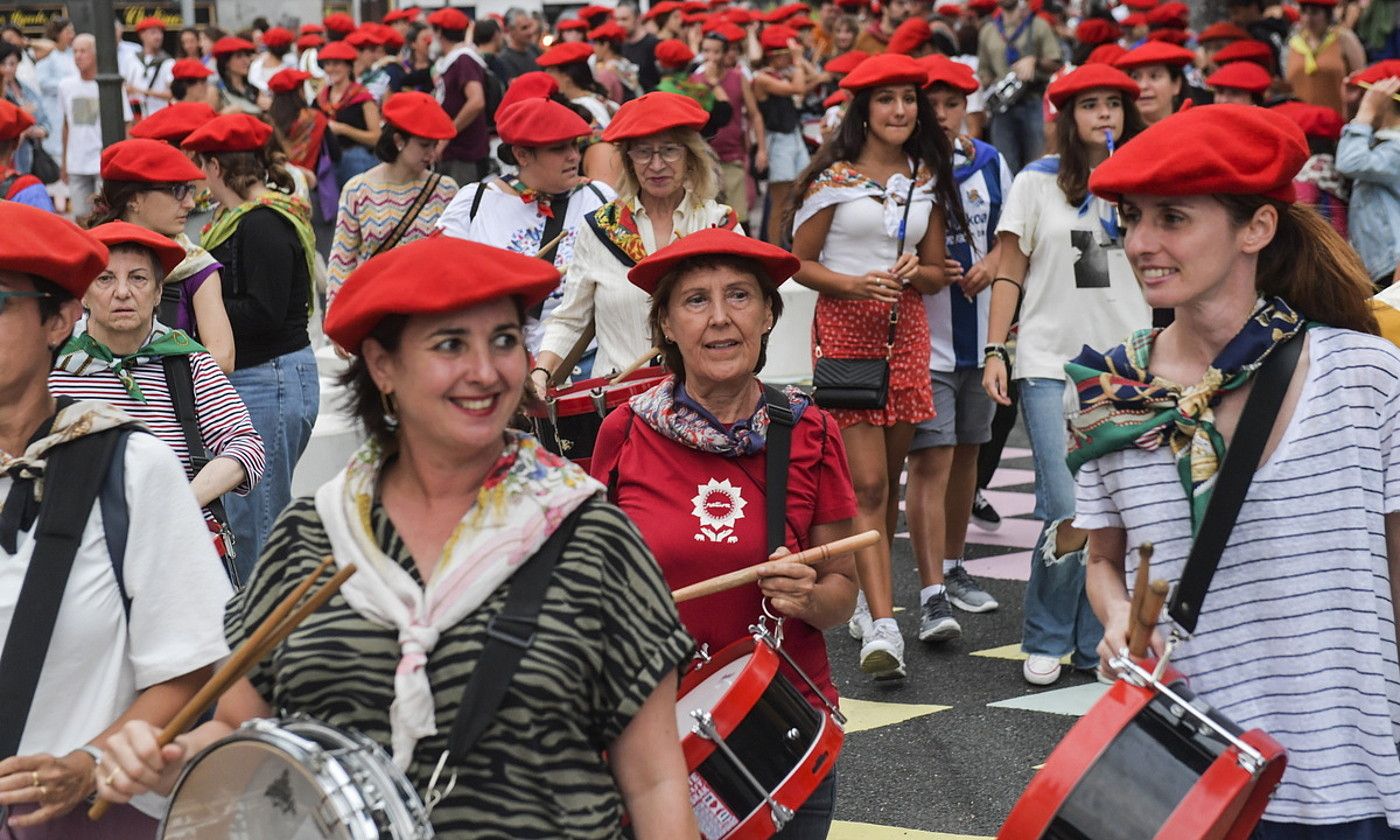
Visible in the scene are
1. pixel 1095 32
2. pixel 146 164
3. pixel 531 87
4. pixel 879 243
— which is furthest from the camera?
pixel 1095 32

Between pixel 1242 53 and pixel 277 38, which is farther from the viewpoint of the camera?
pixel 277 38

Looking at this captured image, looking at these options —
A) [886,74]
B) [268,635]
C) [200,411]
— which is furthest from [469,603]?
[886,74]

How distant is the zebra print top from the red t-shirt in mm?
1180

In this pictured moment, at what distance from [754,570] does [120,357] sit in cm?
233

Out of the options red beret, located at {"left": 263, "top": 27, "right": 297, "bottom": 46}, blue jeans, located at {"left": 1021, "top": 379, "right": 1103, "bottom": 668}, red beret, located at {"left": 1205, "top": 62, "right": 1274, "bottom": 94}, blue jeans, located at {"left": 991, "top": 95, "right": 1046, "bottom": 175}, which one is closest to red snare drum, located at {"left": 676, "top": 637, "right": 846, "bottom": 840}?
blue jeans, located at {"left": 1021, "top": 379, "right": 1103, "bottom": 668}

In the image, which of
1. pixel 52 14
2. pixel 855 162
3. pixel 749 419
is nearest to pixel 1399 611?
pixel 749 419

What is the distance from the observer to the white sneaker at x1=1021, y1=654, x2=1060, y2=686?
700 centimetres

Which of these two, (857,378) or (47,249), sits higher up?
(47,249)

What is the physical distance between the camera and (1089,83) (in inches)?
288

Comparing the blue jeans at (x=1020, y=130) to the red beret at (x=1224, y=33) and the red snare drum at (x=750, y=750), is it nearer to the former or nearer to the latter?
the red beret at (x=1224, y=33)

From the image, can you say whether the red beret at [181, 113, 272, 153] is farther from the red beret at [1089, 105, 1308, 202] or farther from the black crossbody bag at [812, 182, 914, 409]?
the red beret at [1089, 105, 1308, 202]

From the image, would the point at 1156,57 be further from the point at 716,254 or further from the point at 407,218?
the point at 716,254

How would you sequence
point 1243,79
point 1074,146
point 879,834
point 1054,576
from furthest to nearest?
point 1243,79
point 1074,146
point 1054,576
point 879,834

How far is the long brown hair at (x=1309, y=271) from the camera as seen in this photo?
11.3ft
